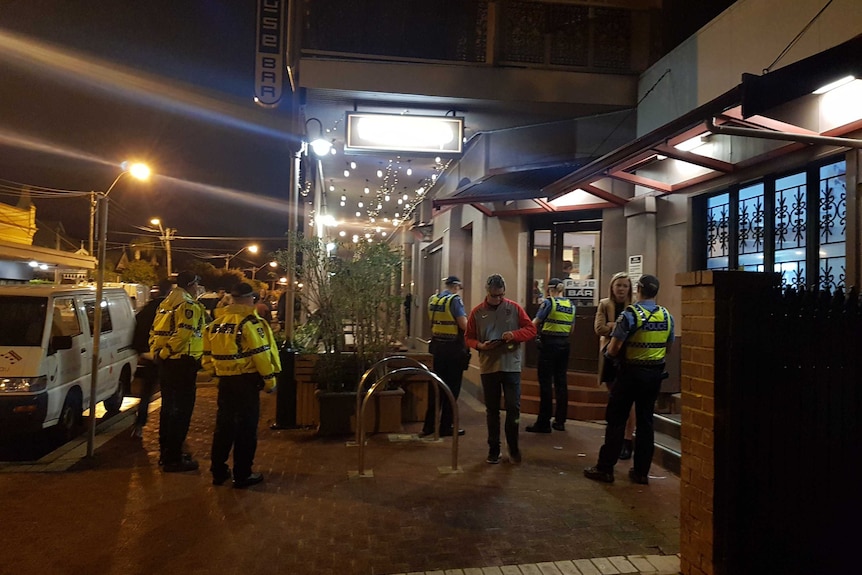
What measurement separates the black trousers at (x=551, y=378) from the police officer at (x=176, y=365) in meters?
3.96

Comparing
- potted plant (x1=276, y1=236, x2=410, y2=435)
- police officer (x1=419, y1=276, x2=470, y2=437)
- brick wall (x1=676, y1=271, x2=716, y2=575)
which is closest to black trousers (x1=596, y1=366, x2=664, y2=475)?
brick wall (x1=676, y1=271, x2=716, y2=575)

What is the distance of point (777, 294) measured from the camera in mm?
3201

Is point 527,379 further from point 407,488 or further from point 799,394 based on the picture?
point 799,394

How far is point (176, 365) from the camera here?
18.9 ft

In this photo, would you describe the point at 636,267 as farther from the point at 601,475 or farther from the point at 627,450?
the point at 601,475

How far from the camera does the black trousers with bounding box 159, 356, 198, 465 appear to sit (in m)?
5.54

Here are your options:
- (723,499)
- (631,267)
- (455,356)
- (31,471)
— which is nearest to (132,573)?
(31,471)

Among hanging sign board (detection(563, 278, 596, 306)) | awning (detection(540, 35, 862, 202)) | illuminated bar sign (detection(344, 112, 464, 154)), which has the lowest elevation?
hanging sign board (detection(563, 278, 596, 306))

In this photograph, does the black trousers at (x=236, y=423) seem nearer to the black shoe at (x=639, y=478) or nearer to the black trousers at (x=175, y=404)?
the black trousers at (x=175, y=404)

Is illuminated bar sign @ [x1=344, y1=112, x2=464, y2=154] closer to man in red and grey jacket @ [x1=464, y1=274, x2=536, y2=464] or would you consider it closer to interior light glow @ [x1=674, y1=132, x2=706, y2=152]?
interior light glow @ [x1=674, y1=132, x2=706, y2=152]

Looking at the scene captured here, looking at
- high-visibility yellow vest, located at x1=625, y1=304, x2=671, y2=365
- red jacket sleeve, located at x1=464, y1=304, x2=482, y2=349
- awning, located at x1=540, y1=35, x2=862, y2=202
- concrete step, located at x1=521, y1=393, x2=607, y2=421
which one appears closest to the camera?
awning, located at x1=540, y1=35, x2=862, y2=202

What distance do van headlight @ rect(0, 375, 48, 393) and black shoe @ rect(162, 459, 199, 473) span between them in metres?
1.78

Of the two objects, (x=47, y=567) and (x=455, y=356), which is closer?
(x=47, y=567)

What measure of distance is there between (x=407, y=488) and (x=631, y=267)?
5.11 metres
